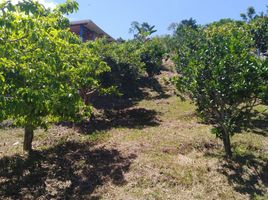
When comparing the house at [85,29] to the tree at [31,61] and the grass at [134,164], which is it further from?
the tree at [31,61]

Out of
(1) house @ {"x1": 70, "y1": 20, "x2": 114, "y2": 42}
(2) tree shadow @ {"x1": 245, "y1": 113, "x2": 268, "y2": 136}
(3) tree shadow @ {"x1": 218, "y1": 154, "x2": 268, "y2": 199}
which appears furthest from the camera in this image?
(1) house @ {"x1": 70, "y1": 20, "x2": 114, "y2": 42}

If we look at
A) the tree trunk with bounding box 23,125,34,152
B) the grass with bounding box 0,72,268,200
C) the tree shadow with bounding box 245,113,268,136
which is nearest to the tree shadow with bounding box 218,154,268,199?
the grass with bounding box 0,72,268,200

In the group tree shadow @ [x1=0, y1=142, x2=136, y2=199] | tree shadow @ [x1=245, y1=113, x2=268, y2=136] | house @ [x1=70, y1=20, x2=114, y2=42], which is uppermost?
house @ [x1=70, y1=20, x2=114, y2=42]

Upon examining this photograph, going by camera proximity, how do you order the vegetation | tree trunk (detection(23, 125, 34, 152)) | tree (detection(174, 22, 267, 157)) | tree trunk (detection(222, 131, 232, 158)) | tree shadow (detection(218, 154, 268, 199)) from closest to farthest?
the vegetation, tree shadow (detection(218, 154, 268, 199)), tree (detection(174, 22, 267, 157)), tree trunk (detection(222, 131, 232, 158)), tree trunk (detection(23, 125, 34, 152))

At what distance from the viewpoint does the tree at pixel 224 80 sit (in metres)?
12.6

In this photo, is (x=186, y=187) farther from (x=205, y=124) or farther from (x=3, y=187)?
(x=205, y=124)

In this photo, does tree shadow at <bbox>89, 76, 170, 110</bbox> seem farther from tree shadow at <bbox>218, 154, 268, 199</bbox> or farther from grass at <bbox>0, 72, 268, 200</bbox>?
tree shadow at <bbox>218, 154, 268, 199</bbox>

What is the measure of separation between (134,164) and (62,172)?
109 inches

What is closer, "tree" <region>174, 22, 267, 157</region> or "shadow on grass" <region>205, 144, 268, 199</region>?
"shadow on grass" <region>205, 144, 268, 199</region>

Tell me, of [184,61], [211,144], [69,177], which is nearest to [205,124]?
A: [211,144]

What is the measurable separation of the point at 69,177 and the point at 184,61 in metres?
7.11

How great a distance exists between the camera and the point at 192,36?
2556cm

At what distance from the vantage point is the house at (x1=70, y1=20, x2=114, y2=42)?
38.3 metres

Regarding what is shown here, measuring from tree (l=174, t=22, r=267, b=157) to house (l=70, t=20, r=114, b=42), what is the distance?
81.2ft
